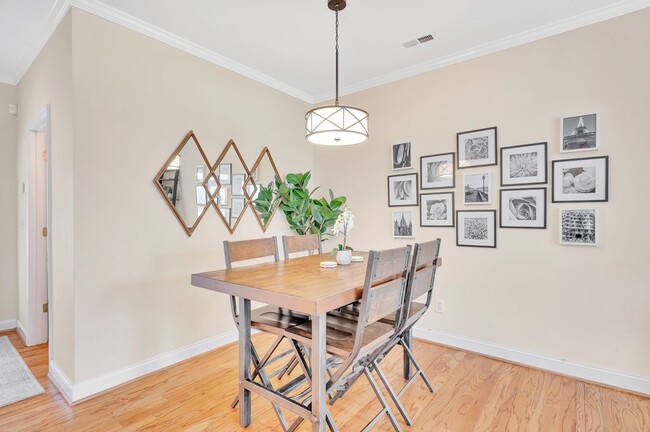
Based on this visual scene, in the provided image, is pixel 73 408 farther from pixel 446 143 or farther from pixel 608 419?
pixel 446 143

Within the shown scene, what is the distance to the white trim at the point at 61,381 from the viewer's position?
2139 mm

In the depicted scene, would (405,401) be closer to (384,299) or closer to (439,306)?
(384,299)

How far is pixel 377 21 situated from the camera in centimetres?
246

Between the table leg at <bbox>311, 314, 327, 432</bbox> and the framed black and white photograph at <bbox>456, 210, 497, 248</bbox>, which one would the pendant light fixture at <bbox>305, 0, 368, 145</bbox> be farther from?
the framed black and white photograph at <bbox>456, 210, 497, 248</bbox>

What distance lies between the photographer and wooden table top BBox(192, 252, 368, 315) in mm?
1393

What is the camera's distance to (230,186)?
10.2ft

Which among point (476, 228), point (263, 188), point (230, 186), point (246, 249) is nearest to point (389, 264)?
point (246, 249)

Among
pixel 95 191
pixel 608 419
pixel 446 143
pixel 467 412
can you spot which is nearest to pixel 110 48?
pixel 95 191

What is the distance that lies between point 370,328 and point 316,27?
2224 millimetres

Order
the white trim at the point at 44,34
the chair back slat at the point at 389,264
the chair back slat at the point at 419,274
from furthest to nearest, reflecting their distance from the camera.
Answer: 1. the white trim at the point at 44,34
2. the chair back slat at the point at 419,274
3. the chair back slat at the point at 389,264

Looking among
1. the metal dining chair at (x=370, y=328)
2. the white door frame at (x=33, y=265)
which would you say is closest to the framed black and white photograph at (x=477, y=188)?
the metal dining chair at (x=370, y=328)

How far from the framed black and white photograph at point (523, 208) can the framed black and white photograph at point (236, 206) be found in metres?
2.33

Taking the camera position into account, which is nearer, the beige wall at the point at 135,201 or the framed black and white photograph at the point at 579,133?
the beige wall at the point at 135,201

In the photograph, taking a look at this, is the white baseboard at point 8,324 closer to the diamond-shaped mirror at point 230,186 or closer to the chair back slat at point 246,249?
the diamond-shaped mirror at point 230,186
